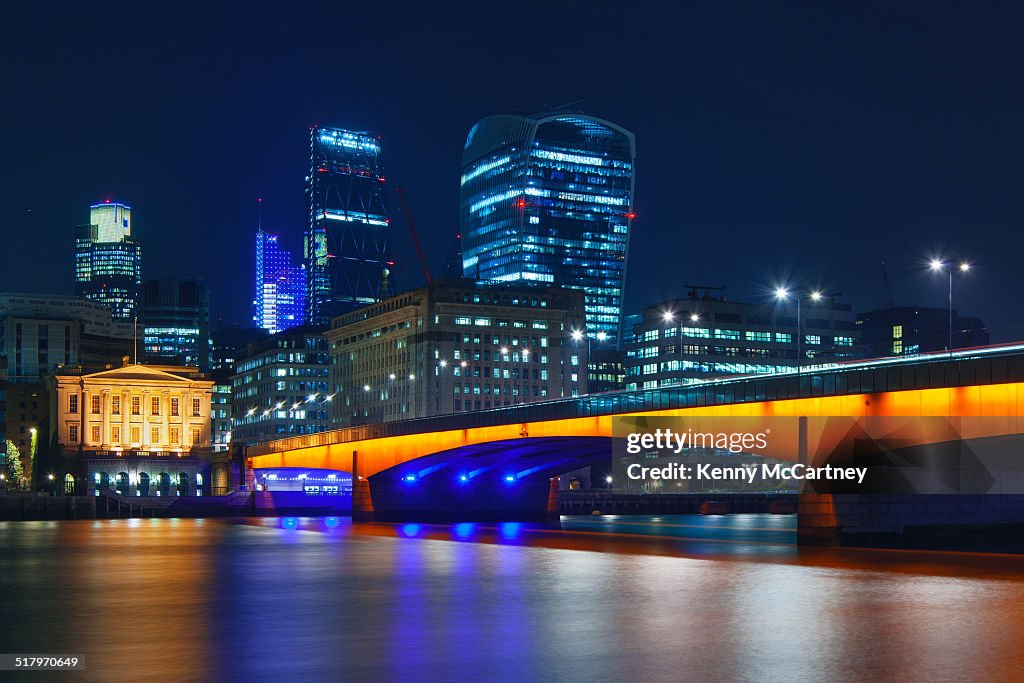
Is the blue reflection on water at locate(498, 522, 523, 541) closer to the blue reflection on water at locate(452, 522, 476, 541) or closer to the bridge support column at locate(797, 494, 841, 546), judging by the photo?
the blue reflection on water at locate(452, 522, 476, 541)

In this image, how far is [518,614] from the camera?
45625 mm

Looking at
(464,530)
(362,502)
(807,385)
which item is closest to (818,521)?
(807,385)

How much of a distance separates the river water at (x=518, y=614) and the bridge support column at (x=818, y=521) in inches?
70.9

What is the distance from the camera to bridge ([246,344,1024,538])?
219ft

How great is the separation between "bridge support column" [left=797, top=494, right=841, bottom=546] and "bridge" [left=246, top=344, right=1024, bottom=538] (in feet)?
0.25

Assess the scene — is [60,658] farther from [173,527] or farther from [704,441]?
[173,527]

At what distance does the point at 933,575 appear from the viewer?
5938 cm

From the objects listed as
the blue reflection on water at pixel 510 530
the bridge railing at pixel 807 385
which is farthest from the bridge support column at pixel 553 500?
the bridge railing at pixel 807 385

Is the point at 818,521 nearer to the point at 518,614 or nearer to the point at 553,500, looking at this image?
the point at 518,614

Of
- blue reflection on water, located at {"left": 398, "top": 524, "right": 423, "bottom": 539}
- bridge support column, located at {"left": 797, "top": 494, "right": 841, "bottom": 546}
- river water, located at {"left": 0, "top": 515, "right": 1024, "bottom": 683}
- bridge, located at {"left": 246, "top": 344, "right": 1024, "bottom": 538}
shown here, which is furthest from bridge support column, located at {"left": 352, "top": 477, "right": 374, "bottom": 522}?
bridge support column, located at {"left": 797, "top": 494, "right": 841, "bottom": 546}

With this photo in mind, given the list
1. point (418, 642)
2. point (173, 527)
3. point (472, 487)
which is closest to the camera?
point (418, 642)

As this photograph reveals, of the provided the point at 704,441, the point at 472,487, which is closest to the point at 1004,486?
the point at 704,441

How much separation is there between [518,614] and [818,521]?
35788mm

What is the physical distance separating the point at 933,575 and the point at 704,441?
26.6 meters
